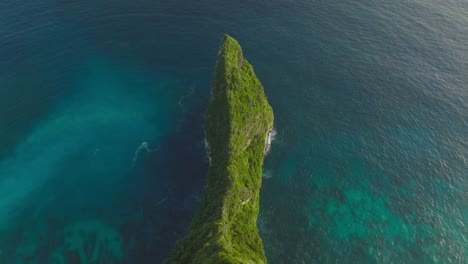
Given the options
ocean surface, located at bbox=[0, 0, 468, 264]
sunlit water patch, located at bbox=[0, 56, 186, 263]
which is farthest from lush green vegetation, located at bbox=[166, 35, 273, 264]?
sunlit water patch, located at bbox=[0, 56, 186, 263]

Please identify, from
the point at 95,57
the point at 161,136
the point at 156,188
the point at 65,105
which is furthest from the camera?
the point at 95,57

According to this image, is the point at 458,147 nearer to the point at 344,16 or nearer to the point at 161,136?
the point at 344,16

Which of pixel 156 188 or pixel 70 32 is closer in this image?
pixel 156 188

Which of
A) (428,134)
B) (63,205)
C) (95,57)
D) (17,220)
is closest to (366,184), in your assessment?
(428,134)

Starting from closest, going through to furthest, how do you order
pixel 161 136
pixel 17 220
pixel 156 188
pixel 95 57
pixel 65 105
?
pixel 17 220, pixel 156 188, pixel 161 136, pixel 65 105, pixel 95 57

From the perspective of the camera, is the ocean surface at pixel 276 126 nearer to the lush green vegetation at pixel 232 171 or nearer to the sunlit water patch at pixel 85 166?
the sunlit water patch at pixel 85 166

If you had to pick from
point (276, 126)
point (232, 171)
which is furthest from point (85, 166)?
point (276, 126)

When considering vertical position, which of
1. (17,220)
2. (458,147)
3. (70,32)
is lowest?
(17,220)
